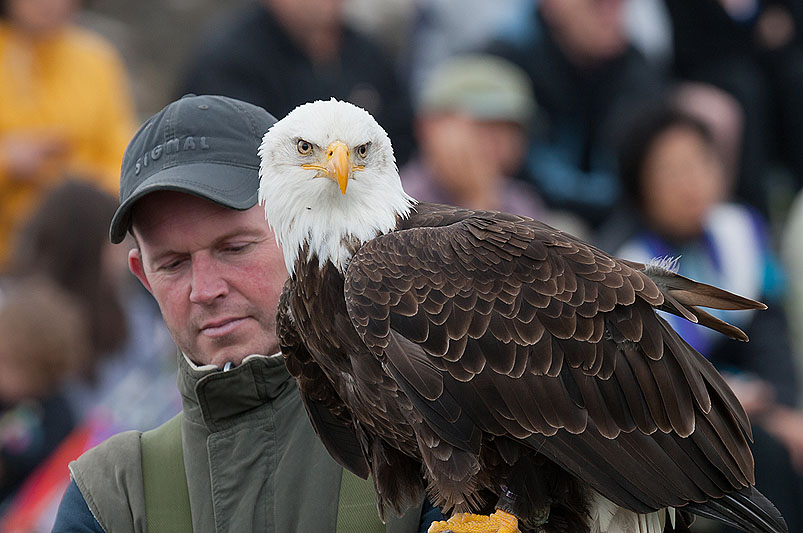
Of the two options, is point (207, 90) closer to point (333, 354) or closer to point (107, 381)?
point (107, 381)

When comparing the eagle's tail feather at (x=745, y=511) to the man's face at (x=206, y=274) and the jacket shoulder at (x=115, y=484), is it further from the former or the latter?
the jacket shoulder at (x=115, y=484)

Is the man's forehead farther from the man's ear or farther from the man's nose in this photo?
the man's ear

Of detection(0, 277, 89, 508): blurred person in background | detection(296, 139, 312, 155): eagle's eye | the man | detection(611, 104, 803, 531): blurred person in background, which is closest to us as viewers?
the man

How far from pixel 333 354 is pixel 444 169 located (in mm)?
3653

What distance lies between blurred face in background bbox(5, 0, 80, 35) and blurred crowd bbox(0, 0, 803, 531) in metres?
0.01

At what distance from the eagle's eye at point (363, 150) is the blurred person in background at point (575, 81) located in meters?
4.05

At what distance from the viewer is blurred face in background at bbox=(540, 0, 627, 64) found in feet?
24.5

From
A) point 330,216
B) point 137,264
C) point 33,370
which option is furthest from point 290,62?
point 330,216

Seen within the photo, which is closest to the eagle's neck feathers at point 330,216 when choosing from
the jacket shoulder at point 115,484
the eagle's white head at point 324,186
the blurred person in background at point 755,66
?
the eagle's white head at point 324,186

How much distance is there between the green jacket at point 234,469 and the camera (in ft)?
10.3

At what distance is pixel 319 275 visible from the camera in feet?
11.0

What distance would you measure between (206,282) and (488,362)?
81cm

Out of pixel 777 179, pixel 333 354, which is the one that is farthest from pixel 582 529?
pixel 777 179

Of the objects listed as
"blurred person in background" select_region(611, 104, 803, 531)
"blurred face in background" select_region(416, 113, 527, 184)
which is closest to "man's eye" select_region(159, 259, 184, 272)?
"blurred person in background" select_region(611, 104, 803, 531)
